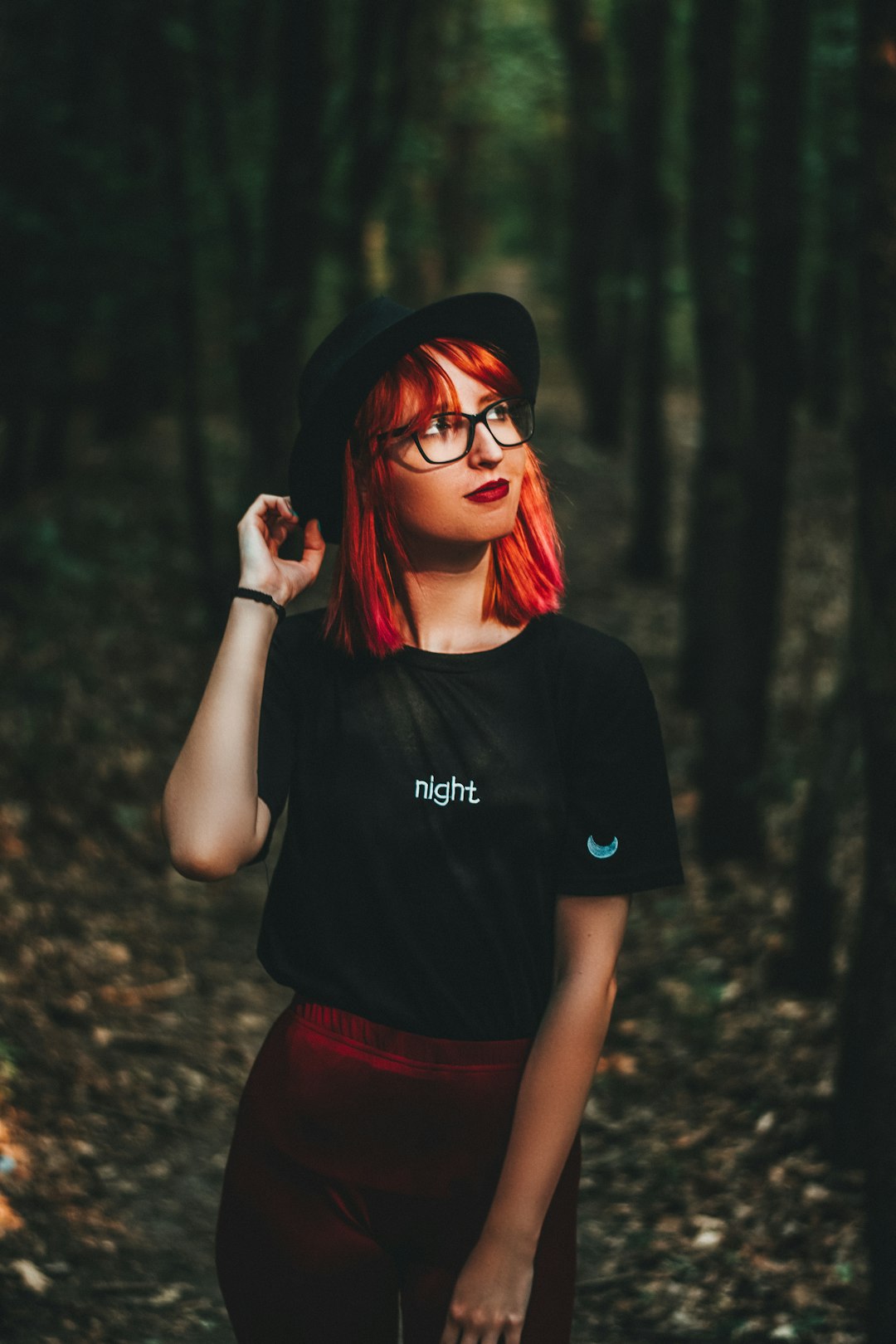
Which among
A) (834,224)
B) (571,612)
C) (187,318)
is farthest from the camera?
(571,612)

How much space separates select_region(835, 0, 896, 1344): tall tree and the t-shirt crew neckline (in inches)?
60.1

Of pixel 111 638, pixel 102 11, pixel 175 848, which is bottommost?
pixel 175 848

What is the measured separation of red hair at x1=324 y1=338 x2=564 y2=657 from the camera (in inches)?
79.0

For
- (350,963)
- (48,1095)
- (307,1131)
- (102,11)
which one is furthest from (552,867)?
(102,11)

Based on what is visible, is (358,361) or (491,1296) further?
(358,361)

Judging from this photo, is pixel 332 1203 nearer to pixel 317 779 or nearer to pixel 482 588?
pixel 317 779

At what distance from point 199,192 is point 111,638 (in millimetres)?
4398

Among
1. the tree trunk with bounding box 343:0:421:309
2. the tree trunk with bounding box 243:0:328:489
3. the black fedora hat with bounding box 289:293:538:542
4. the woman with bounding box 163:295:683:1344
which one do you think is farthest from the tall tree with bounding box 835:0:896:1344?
the tree trunk with bounding box 343:0:421:309

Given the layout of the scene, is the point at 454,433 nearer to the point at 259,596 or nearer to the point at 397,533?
the point at 397,533

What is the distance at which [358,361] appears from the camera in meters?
2.00

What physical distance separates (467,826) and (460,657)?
27 cm

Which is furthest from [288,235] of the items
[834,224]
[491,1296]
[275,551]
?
[491,1296]

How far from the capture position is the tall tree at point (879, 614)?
3.09 metres

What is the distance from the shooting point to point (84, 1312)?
12.7 feet
